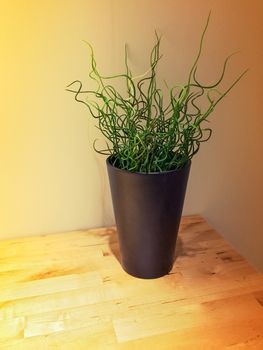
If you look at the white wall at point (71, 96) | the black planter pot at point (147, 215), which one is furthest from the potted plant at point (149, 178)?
the white wall at point (71, 96)

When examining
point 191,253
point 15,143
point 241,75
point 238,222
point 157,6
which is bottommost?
point 238,222

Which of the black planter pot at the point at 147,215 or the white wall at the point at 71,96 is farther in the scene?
the white wall at the point at 71,96

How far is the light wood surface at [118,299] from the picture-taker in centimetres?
56

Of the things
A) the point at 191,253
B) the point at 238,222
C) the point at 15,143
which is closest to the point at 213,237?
the point at 191,253

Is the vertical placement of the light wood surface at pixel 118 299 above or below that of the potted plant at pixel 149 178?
below

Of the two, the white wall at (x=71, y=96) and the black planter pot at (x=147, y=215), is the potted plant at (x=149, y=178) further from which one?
the white wall at (x=71, y=96)

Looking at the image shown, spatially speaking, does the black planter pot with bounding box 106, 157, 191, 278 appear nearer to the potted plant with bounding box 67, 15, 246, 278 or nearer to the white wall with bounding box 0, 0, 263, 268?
the potted plant with bounding box 67, 15, 246, 278

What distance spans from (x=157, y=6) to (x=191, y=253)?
649 mm

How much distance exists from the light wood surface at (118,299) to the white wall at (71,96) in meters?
0.13

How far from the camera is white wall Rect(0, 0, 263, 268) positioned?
0.76 metres

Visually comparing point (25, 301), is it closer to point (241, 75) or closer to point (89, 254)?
point (89, 254)

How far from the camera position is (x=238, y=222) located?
108cm

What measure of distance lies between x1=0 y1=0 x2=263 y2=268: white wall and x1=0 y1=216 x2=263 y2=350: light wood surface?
4.9 inches

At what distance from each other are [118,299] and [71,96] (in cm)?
51
